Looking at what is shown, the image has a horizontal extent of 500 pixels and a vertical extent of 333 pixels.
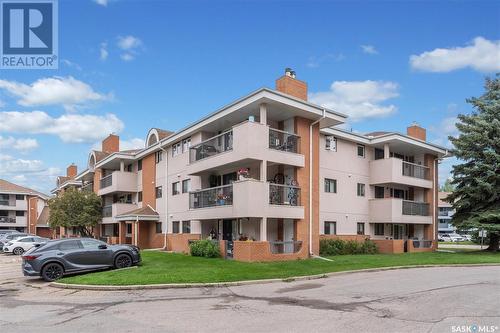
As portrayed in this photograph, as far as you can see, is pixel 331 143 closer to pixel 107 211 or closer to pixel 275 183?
pixel 275 183

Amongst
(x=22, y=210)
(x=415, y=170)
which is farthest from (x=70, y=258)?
(x=22, y=210)

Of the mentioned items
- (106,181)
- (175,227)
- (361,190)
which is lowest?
(175,227)

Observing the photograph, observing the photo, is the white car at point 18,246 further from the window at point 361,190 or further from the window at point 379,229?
the window at point 379,229

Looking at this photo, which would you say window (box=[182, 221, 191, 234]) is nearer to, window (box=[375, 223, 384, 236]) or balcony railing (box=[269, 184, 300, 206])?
balcony railing (box=[269, 184, 300, 206])

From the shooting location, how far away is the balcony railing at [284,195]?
888 inches

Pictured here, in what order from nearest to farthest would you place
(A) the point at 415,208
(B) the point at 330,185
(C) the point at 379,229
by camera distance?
1. (B) the point at 330,185
2. (C) the point at 379,229
3. (A) the point at 415,208

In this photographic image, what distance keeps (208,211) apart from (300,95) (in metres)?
8.08

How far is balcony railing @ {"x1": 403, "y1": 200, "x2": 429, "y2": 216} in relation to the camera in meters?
30.9

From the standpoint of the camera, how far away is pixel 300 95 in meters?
25.0

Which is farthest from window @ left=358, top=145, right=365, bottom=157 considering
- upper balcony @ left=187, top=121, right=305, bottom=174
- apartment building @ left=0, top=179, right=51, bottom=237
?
apartment building @ left=0, top=179, right=51, bottom=237

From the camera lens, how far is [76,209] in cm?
4069

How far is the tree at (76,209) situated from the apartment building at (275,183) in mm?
1855

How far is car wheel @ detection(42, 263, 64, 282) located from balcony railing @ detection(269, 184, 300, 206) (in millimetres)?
9853

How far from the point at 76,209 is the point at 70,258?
2447 centimetres
